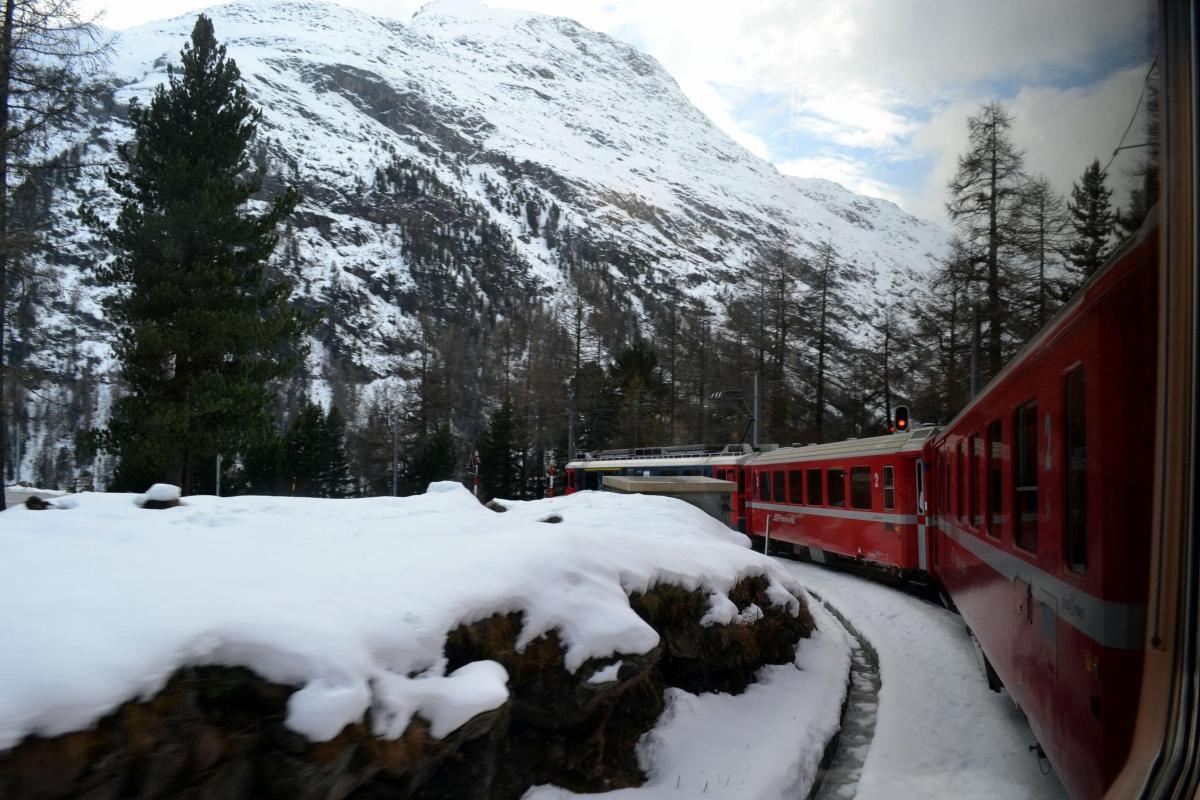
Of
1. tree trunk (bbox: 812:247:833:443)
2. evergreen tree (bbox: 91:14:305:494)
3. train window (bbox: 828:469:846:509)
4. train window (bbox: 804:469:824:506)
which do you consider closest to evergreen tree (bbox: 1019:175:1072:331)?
train window (bbox: 828:469:846:509)

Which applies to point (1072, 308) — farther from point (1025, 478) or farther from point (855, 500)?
point (855, 500)

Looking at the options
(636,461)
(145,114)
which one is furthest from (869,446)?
(145,114)

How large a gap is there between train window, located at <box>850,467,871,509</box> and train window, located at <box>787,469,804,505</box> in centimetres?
312

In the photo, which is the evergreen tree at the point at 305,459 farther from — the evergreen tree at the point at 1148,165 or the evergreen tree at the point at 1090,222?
the evergreen tree at the point at 1148,165

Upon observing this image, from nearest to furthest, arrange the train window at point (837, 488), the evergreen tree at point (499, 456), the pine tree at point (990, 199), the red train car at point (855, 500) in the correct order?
the pine tree at point (990, 199)
the red train car at point (855, 500)
the train window at point (837, 488)
the evergreen tree at point (499, 456)

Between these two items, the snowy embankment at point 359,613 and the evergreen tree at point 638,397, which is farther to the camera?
the evergreen tree at point 638,397

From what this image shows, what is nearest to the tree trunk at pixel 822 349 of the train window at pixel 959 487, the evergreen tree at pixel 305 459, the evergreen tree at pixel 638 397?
the evergreen tree at pixel 638 397

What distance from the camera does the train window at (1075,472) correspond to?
3477mm

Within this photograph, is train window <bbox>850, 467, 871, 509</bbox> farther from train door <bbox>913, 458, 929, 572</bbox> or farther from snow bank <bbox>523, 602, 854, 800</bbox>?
snow bank <bbox>523, 602, 854, 800</bbox>

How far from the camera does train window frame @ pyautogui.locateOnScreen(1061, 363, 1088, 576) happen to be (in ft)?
11.4

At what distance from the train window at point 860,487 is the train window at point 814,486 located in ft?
6.07

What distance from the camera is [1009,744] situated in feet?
21.7

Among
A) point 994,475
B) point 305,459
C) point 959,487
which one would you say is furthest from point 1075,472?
point 305,459

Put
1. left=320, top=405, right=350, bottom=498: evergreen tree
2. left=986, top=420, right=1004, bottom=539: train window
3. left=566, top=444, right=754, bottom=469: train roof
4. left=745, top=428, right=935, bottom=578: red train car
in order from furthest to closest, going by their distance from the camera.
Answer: left=320, top=405, right=350, bottom=498: evergreen tree, left=566, top=444, right=754, bottom=469: train roof, left=745, top=428, right=935, bottom=578: red train car, left=986, top=420, right=1004, bottom=539: train window
